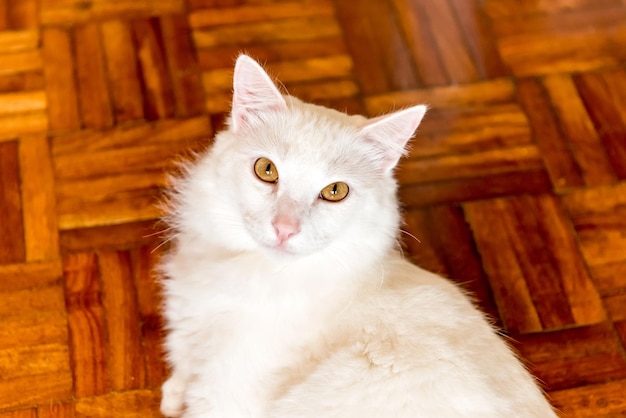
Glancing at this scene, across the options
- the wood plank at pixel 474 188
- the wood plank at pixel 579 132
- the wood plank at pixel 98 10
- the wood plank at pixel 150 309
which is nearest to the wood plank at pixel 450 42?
the wood plank at pixel 579 132

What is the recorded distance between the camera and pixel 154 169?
172cm

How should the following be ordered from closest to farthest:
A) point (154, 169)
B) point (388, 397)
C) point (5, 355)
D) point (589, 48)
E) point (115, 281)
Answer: point (388, 397) → point (5, 355) → point (115, 281) → point (154, 169) → point (589, 48)

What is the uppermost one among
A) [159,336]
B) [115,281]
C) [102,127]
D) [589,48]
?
[589,48]

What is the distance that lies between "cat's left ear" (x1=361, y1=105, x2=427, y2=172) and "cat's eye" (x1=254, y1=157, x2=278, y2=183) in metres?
0.18

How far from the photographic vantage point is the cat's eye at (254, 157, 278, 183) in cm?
119

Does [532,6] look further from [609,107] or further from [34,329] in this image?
[34,329]

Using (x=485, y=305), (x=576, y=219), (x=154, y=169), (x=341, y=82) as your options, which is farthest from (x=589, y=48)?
(x=154, y=169)

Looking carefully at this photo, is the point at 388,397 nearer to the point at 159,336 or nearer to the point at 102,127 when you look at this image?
the point at 159,336

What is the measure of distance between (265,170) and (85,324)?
2.02 feet

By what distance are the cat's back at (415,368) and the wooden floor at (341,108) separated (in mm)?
409

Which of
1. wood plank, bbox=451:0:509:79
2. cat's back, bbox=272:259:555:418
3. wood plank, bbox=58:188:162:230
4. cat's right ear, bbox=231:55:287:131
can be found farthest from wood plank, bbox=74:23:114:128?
wood plank, bbox=451:0:509:79

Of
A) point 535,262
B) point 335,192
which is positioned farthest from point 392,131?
point 535,262

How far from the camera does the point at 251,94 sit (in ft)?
4.10

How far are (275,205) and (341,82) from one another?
84 cm
